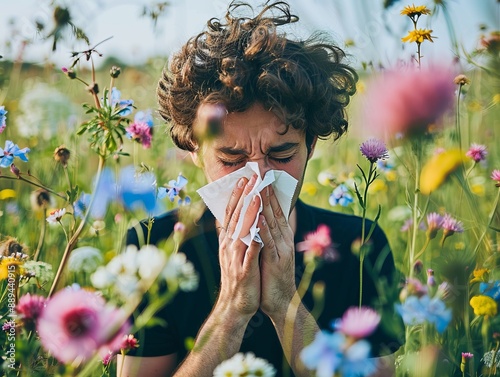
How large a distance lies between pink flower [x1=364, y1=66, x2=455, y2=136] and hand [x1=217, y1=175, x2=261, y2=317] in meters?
0.62

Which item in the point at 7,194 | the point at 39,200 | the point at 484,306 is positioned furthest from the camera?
the point at 7,194

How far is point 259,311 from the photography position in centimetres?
161

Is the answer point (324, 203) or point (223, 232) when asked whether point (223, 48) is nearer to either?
point (223, 232)

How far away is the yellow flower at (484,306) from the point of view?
1.25 m

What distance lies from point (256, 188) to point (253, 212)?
0.16 feet

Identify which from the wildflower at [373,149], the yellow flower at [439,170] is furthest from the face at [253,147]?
the yellow flower at [439,170]

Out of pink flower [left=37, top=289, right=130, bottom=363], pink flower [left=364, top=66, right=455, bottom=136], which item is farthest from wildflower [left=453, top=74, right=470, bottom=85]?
pink flower [left=37, top=289, right=130, bottom=363]

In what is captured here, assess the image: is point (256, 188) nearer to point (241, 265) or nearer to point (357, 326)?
point (241, 265)

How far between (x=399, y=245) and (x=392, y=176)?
0.32 m

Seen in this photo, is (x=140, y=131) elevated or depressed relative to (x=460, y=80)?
depressed

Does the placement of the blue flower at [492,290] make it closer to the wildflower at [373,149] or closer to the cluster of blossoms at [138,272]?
the wildflower at [373,149]

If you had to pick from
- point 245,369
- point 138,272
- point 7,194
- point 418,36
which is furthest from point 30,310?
point 7,194

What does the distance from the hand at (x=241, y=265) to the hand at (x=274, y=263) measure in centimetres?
3

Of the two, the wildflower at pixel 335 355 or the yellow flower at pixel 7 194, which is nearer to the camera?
the wildflower at pixel 335 355
